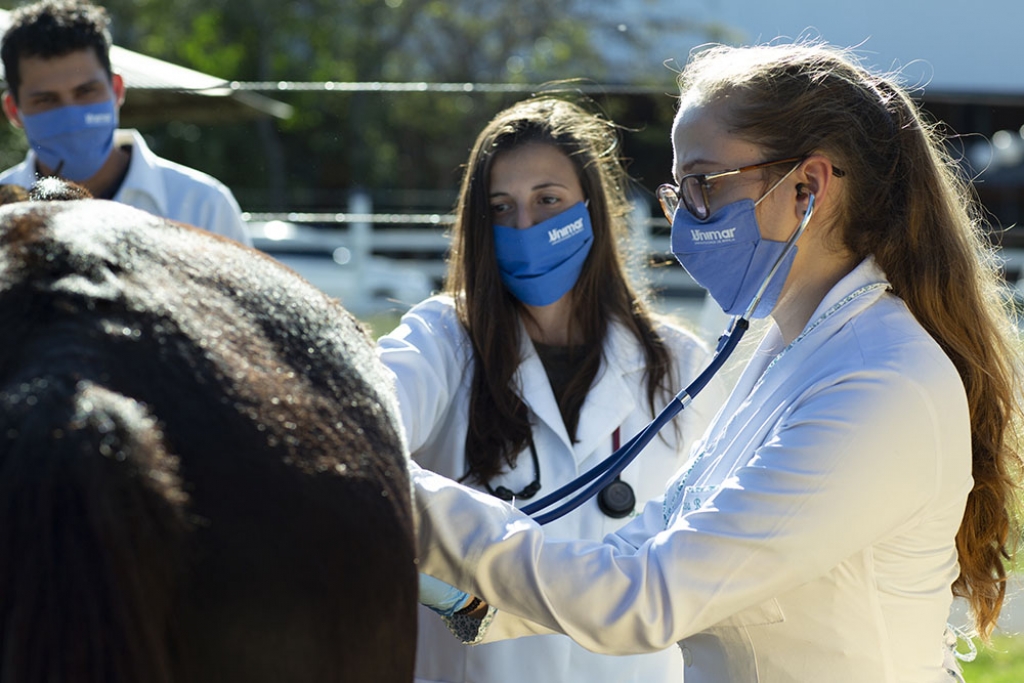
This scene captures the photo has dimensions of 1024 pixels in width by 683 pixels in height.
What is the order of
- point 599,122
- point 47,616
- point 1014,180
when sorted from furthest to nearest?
point 1014,180
point 599,122
point 47,616

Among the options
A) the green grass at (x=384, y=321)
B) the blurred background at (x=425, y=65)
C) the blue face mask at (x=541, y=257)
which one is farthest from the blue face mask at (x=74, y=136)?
the green grass at (x=384, y=321)

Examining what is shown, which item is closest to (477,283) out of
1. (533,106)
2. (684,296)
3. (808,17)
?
(533,106)

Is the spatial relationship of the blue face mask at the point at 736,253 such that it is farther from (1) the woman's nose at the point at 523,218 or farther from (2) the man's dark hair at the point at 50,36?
(2) the man's dark hair at the point at 50,36

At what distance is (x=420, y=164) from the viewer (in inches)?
660

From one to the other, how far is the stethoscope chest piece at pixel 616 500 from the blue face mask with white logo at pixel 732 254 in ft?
2.05

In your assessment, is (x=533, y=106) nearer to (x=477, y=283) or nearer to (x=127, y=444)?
(x=477, y=283)

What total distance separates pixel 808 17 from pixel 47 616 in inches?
836

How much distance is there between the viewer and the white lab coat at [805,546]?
1536 mm

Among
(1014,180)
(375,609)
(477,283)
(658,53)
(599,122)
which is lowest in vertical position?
(375,609)

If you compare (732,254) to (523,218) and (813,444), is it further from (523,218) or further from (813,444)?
(523,218)

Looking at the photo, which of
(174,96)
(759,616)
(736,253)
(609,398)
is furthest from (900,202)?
(174,96)

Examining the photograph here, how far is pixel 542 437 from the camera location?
2529 millimetres

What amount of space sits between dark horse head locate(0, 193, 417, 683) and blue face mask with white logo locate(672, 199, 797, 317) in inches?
33.0

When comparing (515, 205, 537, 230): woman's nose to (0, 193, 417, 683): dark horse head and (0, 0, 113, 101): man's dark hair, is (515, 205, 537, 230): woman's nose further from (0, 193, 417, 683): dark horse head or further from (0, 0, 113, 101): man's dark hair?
(0, 0, 113, 101): man's dark hair
